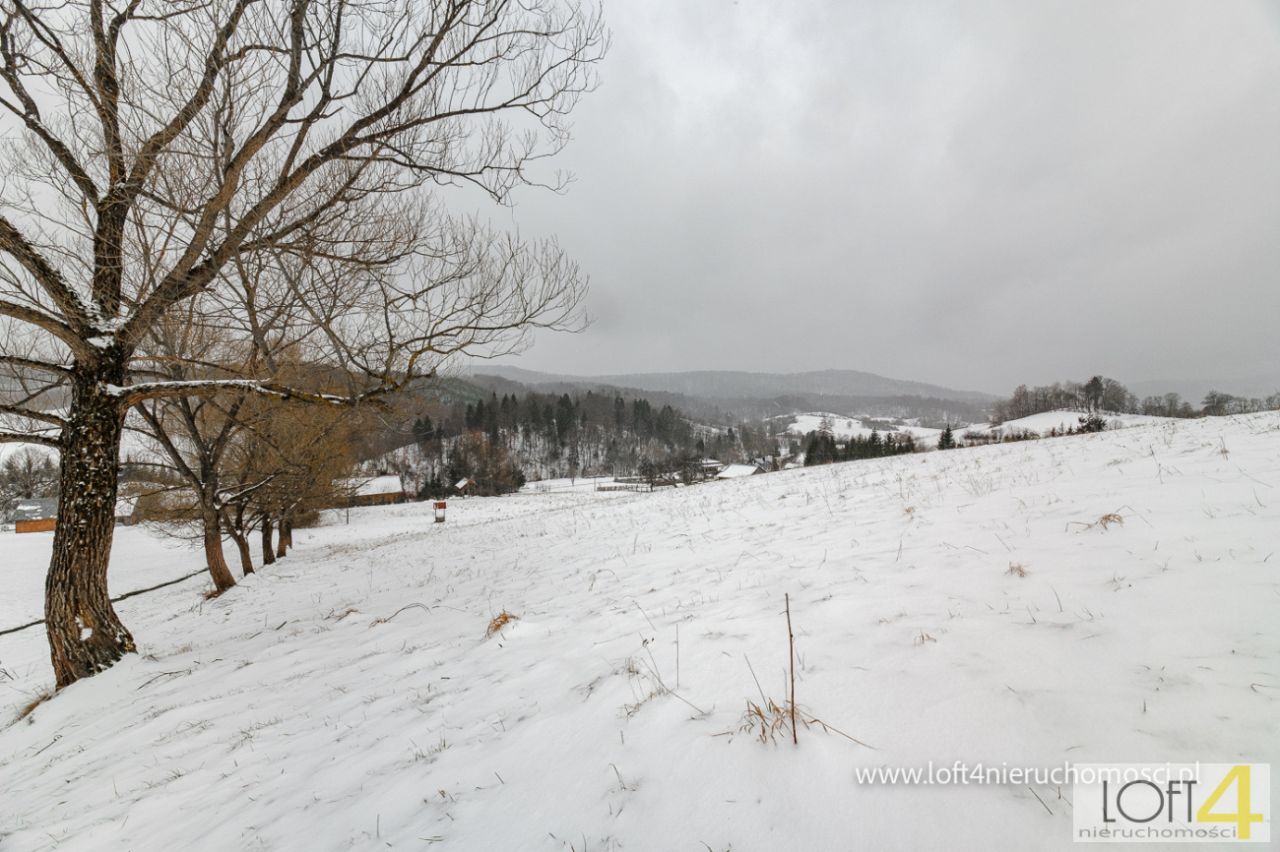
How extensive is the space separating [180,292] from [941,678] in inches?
301

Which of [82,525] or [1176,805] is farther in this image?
[82,525]

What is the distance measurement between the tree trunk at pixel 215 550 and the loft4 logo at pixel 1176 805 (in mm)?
15421

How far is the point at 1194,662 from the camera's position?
6.16 ft

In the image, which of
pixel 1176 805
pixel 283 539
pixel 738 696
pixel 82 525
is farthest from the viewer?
pixel 283 539

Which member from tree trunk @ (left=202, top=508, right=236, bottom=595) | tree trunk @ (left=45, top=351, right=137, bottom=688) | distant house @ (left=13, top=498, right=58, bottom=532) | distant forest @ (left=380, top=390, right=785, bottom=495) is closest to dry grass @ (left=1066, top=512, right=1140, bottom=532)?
tree trunk @ (left=45, top=351, right=137, bottom=688)

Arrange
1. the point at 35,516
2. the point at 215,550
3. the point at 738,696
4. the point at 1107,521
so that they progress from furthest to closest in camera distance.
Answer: the point at 35,516 < the point at 215,550 < the point at 1107,521 < the point at 738,696

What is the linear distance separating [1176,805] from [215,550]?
54.0ft

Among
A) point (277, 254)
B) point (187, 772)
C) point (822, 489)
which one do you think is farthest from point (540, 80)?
point (822, 489)

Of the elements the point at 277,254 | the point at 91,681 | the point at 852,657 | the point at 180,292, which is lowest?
the point at 91,681

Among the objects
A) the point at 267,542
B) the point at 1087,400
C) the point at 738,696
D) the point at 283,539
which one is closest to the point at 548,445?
the point at 283,539

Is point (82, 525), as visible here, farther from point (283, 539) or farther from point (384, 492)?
point (384, 492)

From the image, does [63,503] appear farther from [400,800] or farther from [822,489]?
[822,489]

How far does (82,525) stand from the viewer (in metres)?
5.32

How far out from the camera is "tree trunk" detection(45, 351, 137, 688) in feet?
17.4
